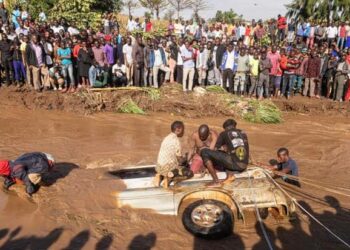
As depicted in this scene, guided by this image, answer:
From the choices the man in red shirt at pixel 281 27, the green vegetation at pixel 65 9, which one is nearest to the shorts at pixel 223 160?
the green vegetation at pixel 65 9

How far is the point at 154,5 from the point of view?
35812 mm

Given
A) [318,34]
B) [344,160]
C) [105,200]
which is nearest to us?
[105,200]

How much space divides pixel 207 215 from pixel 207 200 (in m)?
0.25

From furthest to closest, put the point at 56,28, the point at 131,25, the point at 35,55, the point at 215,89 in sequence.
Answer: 1. the point at 131,25
2. the point at 56,28
3. the point at 215,89
4. the point at 35,55

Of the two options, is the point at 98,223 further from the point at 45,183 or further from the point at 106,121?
the point at 106,121

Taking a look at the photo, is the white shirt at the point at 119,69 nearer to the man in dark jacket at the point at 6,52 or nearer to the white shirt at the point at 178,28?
the man in dark jacket at the point at 6,52

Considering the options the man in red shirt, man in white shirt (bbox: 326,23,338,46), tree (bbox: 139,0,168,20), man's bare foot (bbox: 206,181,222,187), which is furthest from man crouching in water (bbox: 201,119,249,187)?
tree (bbox: 139,0,168,20)

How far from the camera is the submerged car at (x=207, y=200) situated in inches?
253

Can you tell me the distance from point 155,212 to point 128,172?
1.54 metres

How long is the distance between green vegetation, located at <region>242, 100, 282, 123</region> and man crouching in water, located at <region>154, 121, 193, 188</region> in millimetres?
7022

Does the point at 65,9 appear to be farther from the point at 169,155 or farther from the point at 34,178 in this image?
the point at 169,155

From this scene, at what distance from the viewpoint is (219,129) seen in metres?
12.6

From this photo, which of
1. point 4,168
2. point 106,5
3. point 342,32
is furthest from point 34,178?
point 106,5

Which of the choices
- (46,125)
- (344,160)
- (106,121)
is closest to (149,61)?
(106,121)
